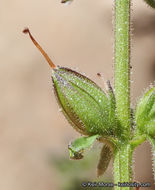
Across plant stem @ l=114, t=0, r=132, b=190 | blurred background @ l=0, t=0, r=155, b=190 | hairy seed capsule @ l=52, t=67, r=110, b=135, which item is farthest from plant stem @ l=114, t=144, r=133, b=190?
blurred background @ l=0, t=0, r=155, b=190

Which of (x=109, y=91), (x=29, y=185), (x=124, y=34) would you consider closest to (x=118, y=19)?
(x=124, y=34)

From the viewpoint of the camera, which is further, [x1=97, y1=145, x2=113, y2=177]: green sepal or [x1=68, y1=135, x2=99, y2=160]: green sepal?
[x1=97, y1=145, x2=113, y2=177]: green sepal

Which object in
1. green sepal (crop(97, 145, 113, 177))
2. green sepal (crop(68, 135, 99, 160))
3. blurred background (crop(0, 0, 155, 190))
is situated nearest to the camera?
green sepal (crop(68, 135, 99, 160))

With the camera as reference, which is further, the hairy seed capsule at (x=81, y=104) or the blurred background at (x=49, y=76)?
the blurred background at (x=49, y=76)

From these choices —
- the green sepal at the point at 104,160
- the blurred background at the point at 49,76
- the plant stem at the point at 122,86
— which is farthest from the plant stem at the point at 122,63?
the blurred background at the point at 49,76

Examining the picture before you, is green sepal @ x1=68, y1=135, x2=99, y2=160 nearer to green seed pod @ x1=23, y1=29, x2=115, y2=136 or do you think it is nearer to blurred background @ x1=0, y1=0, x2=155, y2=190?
green seed pod @ x1=23, y1=29, x2=115, y2=136

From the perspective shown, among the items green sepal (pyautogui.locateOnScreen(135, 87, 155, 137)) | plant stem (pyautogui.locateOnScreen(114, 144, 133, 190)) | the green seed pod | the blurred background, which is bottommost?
plant stem (pyautogui.locateOnScreen(114, 144, 133, 190))

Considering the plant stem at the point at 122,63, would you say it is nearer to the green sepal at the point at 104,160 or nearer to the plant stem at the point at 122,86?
the plant stem at the point at 122,86
